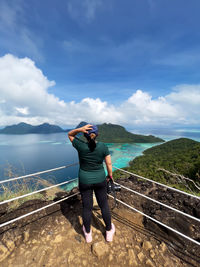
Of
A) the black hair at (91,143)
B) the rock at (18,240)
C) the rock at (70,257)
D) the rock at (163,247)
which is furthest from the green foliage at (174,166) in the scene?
the rock at (18,240)

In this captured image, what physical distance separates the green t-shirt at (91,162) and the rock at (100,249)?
3.75ft

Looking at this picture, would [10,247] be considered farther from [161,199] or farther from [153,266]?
[161,199]

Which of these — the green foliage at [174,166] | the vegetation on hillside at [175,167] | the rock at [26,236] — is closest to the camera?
the rock at [26,236]

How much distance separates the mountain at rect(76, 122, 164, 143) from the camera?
149 meters

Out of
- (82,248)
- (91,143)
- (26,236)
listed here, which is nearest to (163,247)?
(82,248)

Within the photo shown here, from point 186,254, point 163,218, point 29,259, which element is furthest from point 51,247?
point 163,218

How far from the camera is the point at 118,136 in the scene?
532 ft

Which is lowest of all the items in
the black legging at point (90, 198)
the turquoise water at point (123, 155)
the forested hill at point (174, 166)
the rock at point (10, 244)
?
the turquoise water at point (123, 155)

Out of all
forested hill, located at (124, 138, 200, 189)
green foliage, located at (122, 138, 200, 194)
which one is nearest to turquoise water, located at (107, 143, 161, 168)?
forested hill, located at (124, 138, 200, 189)

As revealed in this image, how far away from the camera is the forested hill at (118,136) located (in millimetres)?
148750

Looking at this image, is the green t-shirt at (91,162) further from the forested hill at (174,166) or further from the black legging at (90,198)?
the forested hill at (174,166)

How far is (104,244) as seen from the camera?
7.38 ft

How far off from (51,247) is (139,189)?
165 inches

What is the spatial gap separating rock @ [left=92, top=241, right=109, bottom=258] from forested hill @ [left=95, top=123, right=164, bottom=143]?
455ft
